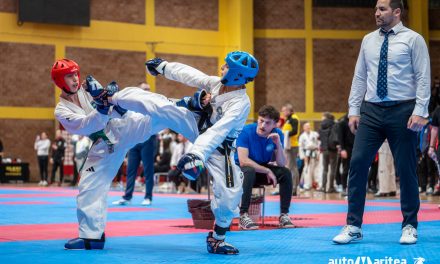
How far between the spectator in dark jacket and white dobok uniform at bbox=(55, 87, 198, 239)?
10532 mm

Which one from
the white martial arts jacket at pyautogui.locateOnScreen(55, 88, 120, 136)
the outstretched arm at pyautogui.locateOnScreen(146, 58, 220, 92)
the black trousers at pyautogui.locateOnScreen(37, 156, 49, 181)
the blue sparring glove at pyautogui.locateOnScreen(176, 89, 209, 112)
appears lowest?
the black trousers at pyautogui.locateOnScreen(37, 156, 49, 181)

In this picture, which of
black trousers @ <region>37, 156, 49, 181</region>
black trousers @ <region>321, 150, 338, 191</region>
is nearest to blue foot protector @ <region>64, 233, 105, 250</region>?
black trousers @ <region>321, 150, 338, 191</region>

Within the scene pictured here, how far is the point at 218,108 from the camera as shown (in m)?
5.40

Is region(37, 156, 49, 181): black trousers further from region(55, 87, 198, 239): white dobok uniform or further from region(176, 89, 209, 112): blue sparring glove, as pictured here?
region(176, 89, 209, 112): blue sparring glove

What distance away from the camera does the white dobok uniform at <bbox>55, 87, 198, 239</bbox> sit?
534cm

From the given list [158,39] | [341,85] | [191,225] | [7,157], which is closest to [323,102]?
[341,85]

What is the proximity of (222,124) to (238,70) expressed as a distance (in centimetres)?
46

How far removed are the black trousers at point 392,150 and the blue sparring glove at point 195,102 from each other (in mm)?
1487

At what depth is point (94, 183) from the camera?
18.7 ft

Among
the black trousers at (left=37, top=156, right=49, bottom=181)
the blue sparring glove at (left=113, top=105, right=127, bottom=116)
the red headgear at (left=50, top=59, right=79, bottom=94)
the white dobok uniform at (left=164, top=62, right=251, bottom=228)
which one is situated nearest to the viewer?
the white dobok uniform at (left=164, top=62, right=251, bottom=228)

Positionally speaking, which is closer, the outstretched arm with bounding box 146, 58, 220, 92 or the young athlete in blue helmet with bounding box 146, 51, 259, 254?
the young athlete in blue helmet with bounding box 146, 51, 259, 254

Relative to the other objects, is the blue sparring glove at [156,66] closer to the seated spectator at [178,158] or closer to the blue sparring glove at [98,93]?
the blue sparring glove at [98,93]

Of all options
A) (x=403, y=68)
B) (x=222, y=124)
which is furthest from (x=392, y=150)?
(x=222, y=124)

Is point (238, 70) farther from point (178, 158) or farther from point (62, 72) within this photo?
point (178, 158)
